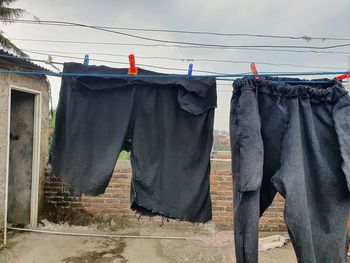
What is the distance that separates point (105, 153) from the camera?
1.93 metres

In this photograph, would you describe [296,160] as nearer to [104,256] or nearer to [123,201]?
[104,256]

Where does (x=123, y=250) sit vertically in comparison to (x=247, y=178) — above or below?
A: below

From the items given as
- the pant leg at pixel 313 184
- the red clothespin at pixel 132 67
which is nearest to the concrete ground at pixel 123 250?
the pant leg at pixel 313 184

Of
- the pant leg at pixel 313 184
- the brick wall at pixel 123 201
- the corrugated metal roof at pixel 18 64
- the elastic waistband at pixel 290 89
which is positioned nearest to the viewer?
the pant leg at pixel 313 184

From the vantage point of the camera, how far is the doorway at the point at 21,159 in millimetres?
4562

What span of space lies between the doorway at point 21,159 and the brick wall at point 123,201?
33 centimetres

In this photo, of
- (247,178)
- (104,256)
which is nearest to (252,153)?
(247,178)

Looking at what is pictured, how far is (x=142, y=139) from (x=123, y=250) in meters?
2.46

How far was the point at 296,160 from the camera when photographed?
1564 mm

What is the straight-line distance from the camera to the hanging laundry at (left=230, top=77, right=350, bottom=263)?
154 cm

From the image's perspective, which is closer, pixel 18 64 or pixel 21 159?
pixel 18 64

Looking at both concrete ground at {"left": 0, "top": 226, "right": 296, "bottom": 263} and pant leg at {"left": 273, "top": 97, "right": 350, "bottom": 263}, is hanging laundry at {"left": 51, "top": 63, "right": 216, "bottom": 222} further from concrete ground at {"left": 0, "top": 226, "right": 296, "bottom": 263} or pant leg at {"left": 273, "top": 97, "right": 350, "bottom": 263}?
concrete ground at {"left": 0, "top": 226, "right": 296, "bottom": 263}

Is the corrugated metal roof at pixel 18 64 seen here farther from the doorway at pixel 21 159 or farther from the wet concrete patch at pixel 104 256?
the wet concrete patch at pixel 104 256

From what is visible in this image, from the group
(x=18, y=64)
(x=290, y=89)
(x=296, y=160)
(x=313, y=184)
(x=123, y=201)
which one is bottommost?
(x=123, y=201)
